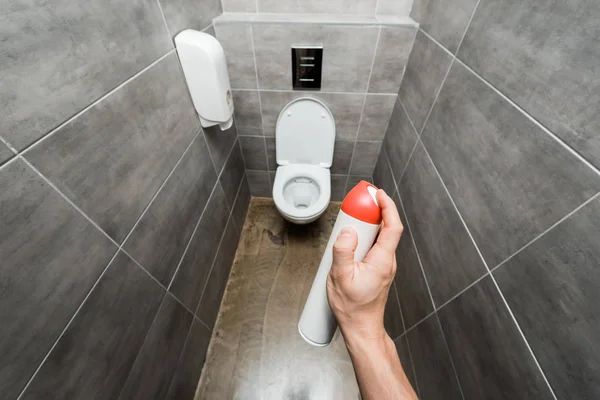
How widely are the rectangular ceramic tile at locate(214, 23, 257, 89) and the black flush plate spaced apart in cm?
19

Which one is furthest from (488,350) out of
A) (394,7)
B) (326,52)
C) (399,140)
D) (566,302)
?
(394,7)

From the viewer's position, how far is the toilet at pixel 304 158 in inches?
49.1

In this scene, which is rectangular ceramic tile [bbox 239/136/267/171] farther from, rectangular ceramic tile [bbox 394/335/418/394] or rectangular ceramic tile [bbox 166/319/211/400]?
rectangular ceramic tile [bbox 394/335/418/394]

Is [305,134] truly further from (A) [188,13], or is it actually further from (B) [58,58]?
(B) [58,58]

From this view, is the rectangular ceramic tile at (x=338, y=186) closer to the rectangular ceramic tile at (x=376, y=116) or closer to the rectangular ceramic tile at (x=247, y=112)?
the rectangular ceramic tile at (x=376, y=116)

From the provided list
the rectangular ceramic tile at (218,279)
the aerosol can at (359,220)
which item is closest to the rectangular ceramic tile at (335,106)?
the rectangular ceramic tile at (218,279)

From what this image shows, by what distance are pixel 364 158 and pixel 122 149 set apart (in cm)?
119

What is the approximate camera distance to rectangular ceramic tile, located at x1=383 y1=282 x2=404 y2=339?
97 cm

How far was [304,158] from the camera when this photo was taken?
1429mm

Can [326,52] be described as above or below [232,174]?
above

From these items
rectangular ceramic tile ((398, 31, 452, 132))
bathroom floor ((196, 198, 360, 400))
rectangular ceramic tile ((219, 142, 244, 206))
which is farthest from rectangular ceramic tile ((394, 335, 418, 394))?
rectangular ceramic tile ((219, 142, 244, 206))

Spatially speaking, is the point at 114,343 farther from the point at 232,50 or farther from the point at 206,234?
the point at 232,50

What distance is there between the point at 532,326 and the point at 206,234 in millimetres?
1023

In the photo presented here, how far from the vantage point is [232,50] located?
108 centimetres
